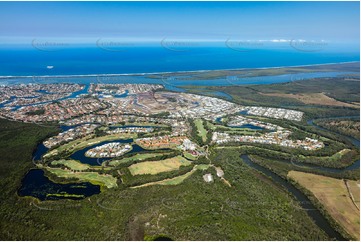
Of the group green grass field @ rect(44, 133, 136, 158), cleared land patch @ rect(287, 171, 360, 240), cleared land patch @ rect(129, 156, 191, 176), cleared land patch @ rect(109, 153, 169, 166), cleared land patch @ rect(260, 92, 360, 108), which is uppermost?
cleared land patch @ rect(287, 171, 360, 240)

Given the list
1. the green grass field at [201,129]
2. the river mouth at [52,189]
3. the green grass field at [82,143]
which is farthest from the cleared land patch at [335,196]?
the green grass field at [82,143]

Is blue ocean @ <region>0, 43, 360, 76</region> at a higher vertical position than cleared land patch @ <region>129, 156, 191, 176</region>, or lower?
lower

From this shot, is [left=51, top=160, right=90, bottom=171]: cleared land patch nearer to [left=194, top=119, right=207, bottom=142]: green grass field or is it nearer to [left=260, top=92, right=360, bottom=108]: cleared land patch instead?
[left=194, top=119, right=207, bottom=142]: green grass field

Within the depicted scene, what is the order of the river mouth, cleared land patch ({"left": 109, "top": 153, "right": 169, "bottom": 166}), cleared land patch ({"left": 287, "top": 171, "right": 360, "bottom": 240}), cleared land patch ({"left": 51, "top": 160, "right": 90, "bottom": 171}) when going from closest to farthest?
cleared land patch ({"left": 287, "top": 171, "right": 360, "bottom": 240}) → the river mouth → cleared land patch ({"left": 51, "top": 160, "right": 90, "bottom": 171}) → cleared land patch ({"left": 109, "top": 153, "right": 169, "bottom": 166})

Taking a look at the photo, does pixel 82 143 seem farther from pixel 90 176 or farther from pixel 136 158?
pixel 90 176

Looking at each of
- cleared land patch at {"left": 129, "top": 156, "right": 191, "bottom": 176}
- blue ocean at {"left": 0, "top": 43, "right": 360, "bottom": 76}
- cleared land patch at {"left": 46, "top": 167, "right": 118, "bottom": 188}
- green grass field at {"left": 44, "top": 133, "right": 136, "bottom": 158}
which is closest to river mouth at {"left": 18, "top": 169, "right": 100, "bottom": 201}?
cleared land patch at {"left": 46, "top": 167, "right": 118, "bottom": 188}
